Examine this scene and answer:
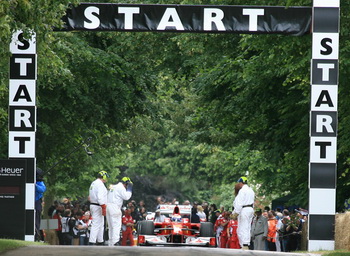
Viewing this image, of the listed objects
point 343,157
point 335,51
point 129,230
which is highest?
point 335,51

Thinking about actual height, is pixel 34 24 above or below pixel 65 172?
above

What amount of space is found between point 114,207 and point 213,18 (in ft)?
21.4

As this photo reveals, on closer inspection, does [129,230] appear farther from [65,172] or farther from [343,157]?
[65,172]

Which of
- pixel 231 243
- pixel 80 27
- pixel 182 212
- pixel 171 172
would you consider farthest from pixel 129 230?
pixel 171 172

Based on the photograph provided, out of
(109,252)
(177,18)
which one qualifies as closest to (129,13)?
(177,18)

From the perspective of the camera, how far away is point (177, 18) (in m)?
19.9

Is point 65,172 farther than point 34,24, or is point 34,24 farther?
point 65,172

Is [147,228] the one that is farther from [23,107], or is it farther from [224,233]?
[23,107]

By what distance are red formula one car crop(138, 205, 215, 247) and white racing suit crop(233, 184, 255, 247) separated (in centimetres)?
329

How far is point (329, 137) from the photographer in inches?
750

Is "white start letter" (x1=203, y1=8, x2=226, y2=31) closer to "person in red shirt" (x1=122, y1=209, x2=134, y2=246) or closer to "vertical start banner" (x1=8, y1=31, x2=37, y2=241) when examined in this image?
"vertical start banner" (x1=8, y1=31, x2=37, y2=241)

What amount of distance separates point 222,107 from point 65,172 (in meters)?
13.6

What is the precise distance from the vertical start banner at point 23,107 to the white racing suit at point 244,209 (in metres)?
5.03

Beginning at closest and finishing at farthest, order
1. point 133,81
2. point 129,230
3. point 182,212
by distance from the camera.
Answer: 1. point 182,212
2. point 129,230
3. point 133,81
